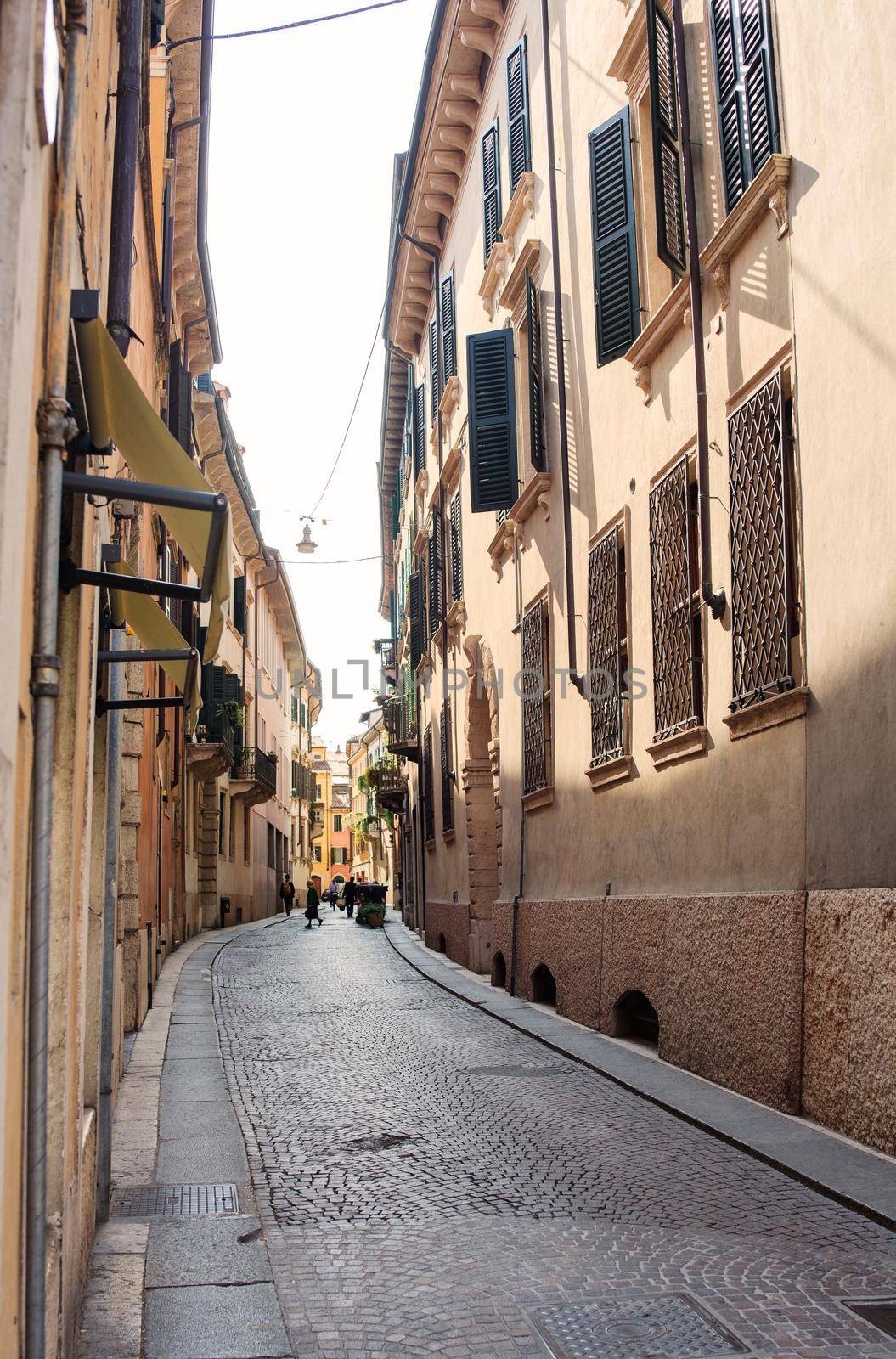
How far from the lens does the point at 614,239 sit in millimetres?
11914

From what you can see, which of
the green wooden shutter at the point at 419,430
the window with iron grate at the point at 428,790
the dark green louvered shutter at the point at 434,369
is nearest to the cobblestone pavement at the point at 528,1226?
the dark green louvered shutter at the point at 434,369

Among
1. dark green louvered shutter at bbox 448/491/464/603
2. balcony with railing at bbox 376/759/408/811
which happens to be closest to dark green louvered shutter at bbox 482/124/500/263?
dark green louvered shutter at bbox 448/491/464/603

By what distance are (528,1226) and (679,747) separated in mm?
5009

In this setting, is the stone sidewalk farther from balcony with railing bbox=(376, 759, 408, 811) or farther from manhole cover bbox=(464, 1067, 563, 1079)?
balcony with railing bbox=(376, 759, 408, 811)

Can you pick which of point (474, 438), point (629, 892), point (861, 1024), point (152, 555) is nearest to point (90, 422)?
point (861, 1024)

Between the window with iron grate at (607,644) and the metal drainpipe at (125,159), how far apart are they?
20.2ft

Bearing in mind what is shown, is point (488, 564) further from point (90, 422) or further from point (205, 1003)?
point (90, 422)

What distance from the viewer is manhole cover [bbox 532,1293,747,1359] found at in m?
4.32

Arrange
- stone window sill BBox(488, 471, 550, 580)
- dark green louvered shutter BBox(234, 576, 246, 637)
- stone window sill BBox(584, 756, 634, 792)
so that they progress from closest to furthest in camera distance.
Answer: stone window sill BBox(584, 756, 634, 792) → stone window sill BBox(488, 471, 550, 580) → dark green louvered shutter BBox(234, 576, 246, 637)

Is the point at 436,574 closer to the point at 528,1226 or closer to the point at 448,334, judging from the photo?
the point at 448,334

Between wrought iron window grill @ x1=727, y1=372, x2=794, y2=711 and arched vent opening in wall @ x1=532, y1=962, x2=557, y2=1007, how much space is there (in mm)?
6199

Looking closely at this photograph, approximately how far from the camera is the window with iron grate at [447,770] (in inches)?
874

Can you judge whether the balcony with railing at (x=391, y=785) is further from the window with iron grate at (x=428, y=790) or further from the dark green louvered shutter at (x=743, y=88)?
the dark green louvered shutter at (x=743, y=88)

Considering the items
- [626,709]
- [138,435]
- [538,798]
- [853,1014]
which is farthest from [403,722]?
[138,435]
